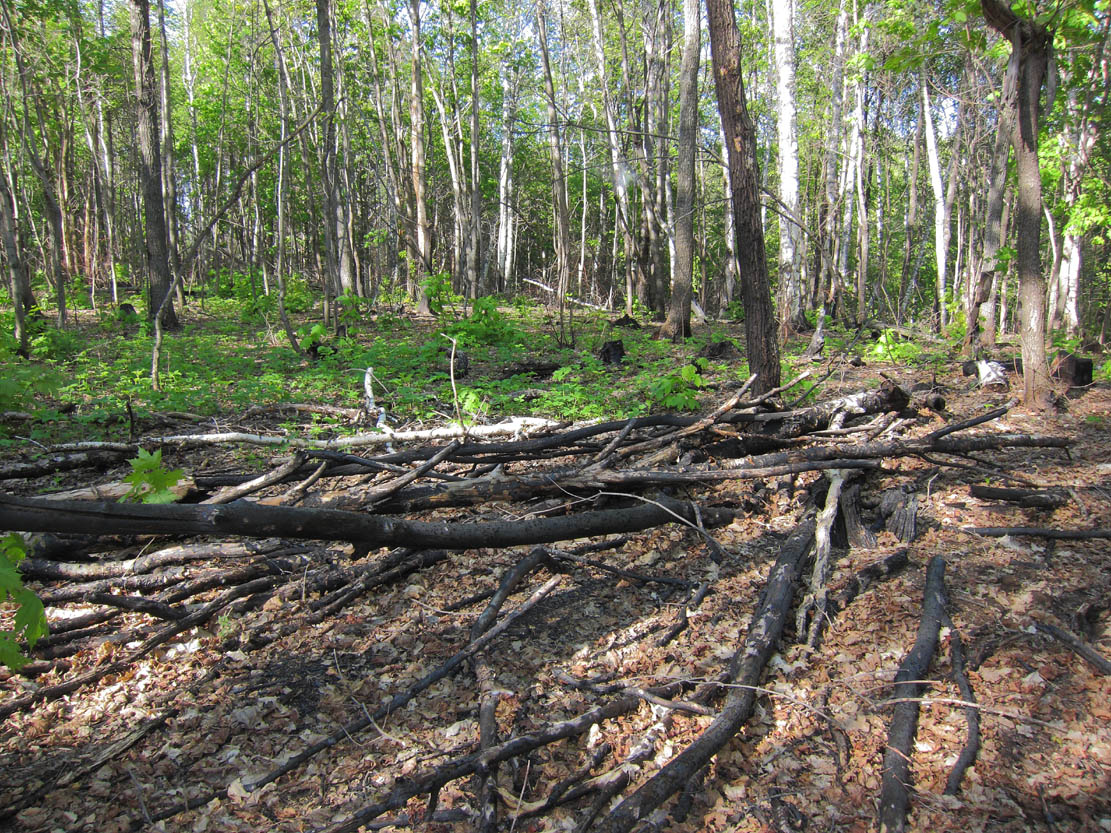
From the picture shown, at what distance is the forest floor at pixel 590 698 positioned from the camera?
7.26 ft

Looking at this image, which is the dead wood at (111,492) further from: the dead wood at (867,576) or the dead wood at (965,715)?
the dead wood at (965,715)

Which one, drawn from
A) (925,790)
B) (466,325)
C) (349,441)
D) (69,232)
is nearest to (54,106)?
(69,232)

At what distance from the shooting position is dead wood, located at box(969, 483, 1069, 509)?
13.3 ft

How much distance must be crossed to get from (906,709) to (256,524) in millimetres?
2638

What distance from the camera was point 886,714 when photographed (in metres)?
2.54

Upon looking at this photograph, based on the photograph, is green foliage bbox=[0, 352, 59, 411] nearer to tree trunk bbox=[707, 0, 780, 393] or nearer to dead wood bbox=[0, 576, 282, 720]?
dead wood bbox=[0, 576, 282, 720]

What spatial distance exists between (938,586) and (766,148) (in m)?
27.1

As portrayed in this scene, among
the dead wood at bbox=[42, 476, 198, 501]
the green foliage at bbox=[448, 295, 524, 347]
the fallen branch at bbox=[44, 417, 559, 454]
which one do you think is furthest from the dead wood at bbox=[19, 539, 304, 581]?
the green foliage at bbox=[448, 295, 524, 347]

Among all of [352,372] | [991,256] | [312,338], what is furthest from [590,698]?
[991,256]

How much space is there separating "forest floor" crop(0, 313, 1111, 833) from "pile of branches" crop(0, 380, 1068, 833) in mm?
54

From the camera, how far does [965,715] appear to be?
2463 mm

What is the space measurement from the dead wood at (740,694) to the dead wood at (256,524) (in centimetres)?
119

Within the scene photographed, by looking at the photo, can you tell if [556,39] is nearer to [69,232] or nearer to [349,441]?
[69,232]

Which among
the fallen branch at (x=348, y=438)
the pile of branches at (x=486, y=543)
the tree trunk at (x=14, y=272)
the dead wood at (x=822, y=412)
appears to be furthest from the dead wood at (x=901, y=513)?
the tree trunk at (x=14, y=272)
